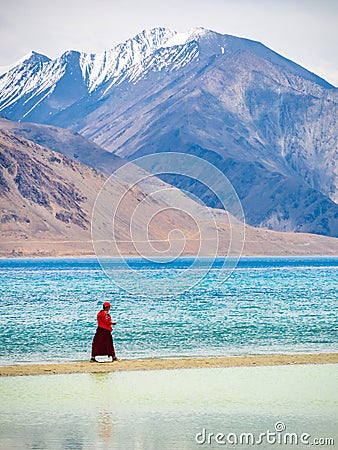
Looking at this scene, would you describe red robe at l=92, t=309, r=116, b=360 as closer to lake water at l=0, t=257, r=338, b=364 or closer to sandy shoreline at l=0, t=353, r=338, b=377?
sandy shoreline at l=0, t=353, r=338, b=377

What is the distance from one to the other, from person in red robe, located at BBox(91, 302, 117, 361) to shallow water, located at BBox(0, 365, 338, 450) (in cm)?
147

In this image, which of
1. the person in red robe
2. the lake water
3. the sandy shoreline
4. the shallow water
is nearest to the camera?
the shallow water

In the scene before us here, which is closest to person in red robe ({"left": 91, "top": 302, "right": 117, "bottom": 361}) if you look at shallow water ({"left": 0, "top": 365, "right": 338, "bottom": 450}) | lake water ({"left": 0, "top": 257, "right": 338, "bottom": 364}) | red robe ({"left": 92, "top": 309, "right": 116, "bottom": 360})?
red robe ({"left": 92, "top": 309, "right": 116, "bottom": 360})

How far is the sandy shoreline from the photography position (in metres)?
28.1

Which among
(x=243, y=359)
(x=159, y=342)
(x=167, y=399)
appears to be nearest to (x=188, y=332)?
(x=159, y=342)

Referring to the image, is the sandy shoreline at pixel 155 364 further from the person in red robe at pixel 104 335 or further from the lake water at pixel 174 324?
the lake water at pixel 174 324

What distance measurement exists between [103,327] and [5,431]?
8.54 metres

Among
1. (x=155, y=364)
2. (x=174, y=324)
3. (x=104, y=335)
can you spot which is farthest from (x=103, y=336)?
(x=174, y=324)

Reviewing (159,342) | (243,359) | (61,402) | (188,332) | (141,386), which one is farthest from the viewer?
(188,332)

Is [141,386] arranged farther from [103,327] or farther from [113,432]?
[113,432]

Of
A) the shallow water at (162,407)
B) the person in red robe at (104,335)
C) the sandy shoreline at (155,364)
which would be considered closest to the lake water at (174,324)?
the sandy shoreline at (155,364)

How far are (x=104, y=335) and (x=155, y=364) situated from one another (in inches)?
72.1

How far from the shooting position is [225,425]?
66.8 ft

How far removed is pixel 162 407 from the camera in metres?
22.4
